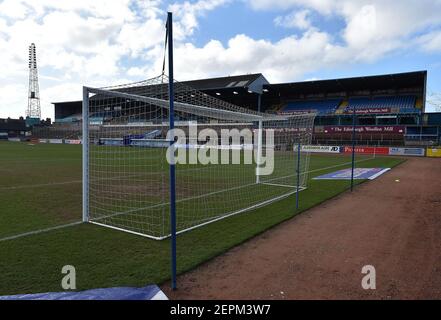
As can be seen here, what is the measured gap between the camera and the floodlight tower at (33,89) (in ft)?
286

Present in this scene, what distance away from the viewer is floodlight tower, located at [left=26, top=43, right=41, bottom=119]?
87.2m

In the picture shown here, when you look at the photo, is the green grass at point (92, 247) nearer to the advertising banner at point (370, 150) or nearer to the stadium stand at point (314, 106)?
the advertising banner at point (370, 150)

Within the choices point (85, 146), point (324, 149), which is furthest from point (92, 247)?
point (324, 149)

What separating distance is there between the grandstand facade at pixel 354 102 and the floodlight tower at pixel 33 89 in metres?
53.3

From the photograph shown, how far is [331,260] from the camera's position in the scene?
5105 mm

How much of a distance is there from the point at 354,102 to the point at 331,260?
1847 inches

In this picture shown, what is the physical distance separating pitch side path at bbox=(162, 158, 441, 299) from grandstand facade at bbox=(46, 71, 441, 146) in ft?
91.1

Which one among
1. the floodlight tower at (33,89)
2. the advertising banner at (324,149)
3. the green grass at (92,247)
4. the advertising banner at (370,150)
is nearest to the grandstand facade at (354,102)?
the advertising banner at (370,150)

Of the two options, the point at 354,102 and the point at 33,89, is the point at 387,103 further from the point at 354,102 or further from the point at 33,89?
the point at 33,89

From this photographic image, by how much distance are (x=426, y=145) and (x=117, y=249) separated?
38.3 meters

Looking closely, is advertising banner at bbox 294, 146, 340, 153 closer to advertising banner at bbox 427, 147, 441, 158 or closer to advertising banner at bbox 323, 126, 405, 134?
advertising banner at bbox 323, 126, 405, 134

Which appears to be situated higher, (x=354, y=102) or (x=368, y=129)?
(x=354, y=102)
